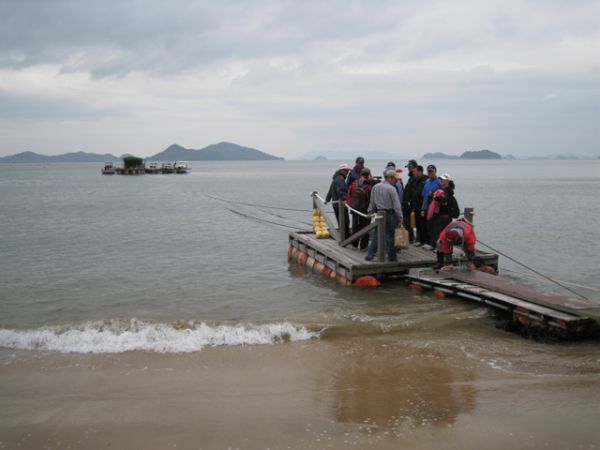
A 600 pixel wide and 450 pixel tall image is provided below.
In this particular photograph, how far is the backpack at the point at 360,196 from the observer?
11.5 meters

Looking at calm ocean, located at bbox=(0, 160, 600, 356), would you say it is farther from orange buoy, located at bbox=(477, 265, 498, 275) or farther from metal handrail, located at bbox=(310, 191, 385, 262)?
orange buoy, located at bbox=(477, 265, 498, 275)

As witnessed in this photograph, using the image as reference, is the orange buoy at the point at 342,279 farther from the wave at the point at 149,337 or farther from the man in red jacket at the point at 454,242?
the wave at the point at 149,337

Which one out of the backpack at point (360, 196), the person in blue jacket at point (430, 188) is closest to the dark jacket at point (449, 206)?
the person in blue jacket at point (430, 188)

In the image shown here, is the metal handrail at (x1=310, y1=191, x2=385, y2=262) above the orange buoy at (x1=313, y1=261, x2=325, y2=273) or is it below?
above

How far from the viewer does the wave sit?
7.86 m

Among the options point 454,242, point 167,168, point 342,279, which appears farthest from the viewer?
point 167,168

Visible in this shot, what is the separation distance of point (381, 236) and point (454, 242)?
138 centimetres

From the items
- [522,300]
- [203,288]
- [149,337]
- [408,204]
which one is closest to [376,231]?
[408,204]

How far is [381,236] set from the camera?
10586mm

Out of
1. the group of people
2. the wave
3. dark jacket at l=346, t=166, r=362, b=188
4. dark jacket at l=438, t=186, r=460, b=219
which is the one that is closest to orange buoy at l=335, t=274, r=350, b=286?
the group of people

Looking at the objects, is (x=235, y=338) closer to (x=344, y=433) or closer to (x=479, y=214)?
(x=344, y=433)

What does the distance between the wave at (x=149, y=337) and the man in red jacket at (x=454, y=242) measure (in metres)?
3.29

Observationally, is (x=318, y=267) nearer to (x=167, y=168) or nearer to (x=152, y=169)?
(x=152, y=169)

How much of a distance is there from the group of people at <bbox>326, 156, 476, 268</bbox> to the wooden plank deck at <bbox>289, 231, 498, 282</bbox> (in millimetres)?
219
